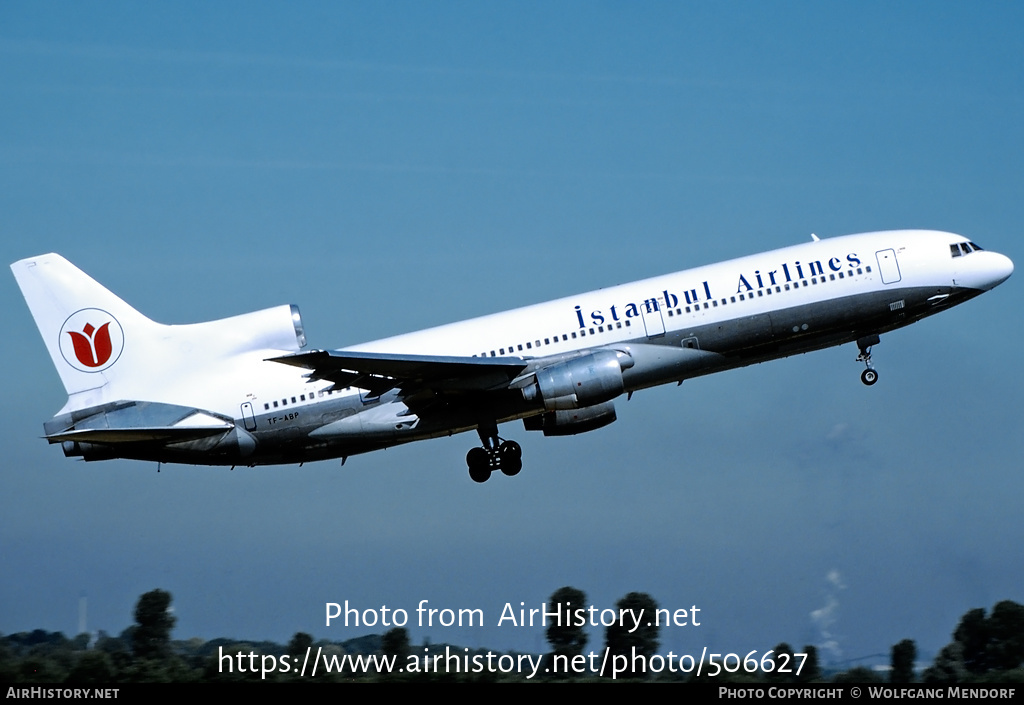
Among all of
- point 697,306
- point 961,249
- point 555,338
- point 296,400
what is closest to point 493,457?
point 555,338

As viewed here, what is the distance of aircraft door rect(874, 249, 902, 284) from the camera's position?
39188 mm

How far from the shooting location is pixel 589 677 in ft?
115

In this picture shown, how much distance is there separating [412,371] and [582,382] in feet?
15.8

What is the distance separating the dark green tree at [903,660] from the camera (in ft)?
117

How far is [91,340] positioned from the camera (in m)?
41.3

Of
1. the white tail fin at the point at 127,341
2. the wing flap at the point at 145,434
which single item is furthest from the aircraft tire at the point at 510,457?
the wing flap at the point at 145,434

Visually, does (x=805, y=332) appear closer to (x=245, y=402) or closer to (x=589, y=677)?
(x=589, y=677)

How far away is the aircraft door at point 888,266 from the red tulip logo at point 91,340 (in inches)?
918

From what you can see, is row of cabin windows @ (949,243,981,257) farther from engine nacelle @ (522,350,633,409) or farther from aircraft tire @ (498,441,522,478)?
aircraft tire @ (498,441,522,478)

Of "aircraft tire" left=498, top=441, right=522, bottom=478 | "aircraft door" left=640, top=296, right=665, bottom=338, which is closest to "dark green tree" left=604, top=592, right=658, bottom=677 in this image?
"aircraft tire" left=498, top=441, right=522, bottom=478

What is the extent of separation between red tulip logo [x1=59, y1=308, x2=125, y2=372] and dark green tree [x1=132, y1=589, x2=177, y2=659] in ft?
24.4

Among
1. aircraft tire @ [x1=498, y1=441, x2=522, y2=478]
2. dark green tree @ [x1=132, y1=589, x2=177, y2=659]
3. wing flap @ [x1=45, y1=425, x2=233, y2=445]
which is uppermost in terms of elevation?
wing flap @ [x1=45, y1=425, x2=233, y2=445]

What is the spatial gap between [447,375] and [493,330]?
7.71 ft

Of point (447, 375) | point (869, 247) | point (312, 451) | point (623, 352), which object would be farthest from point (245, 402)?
point (869, 247)
